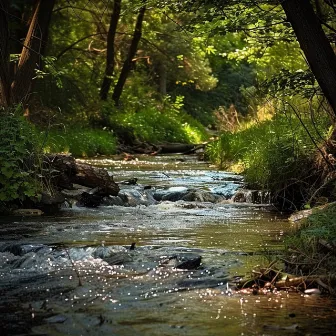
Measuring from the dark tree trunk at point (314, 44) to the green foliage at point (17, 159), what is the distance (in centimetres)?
450

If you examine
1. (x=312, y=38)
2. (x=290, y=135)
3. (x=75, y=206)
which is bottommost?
(x=75, y=206)

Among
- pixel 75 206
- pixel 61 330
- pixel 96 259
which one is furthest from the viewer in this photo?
pixel 75 206

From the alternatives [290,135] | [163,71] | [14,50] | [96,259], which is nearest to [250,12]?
[290,135]

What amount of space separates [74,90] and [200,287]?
59.5 feet

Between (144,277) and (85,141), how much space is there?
49.1 feet

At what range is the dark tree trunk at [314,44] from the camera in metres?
7.12

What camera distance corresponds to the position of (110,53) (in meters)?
25.0

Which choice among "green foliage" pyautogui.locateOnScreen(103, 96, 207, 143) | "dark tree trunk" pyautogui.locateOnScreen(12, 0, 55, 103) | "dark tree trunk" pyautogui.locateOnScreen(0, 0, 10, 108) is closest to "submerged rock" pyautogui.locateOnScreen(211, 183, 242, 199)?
"dark tree trunk" pyautogui.locateOnScreen(0, 0, 10, 108)

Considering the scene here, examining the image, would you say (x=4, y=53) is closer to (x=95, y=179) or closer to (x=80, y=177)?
(x=80, y=177)

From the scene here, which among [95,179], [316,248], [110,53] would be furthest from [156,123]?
[316,248]

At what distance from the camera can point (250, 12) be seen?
352 inches

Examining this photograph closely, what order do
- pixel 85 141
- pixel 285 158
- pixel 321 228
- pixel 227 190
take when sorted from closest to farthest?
pixel 321 228, pixel 285 158, pixel 227 190, pixel 85 141

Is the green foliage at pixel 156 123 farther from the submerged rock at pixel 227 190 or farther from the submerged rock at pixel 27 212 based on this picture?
the submerged rock at pixel 27 212

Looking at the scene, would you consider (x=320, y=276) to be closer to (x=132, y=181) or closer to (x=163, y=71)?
(x=132, y=181)
